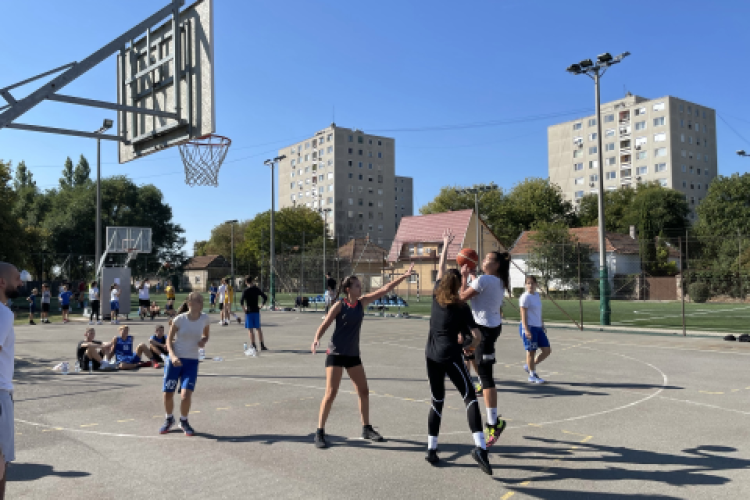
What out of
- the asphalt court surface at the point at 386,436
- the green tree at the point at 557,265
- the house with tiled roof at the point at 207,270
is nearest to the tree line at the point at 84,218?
the house with tiled roof at the point at 207,270

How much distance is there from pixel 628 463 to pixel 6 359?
5642 mm

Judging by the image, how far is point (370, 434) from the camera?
6.66m

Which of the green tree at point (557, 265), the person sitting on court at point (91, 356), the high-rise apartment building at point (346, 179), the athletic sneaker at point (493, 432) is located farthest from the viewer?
the high-rise apartment building at point (346, 179)

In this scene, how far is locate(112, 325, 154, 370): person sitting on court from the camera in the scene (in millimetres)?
12367

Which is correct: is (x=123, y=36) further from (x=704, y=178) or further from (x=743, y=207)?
(x=704, y=178)

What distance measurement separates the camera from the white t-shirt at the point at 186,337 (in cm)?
709

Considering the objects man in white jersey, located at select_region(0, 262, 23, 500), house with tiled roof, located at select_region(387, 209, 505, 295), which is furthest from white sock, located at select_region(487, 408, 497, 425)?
house with tiled roof, located at select_region(387, 209, 505, 295)

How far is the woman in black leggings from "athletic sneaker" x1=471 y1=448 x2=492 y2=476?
0.01 metres

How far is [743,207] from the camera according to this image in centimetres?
5438

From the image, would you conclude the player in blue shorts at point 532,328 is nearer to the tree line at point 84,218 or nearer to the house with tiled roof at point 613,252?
the house with tiled roof at point 613,252

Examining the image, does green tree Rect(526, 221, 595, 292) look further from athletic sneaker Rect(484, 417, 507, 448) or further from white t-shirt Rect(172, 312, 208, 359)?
white t-shirt Rect(172, 312, 208, 359)

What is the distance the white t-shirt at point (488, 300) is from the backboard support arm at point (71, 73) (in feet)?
18.6

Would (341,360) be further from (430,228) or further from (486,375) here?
(430,228)

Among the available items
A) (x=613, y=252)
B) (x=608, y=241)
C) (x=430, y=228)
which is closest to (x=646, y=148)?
(x=608, y=241)
